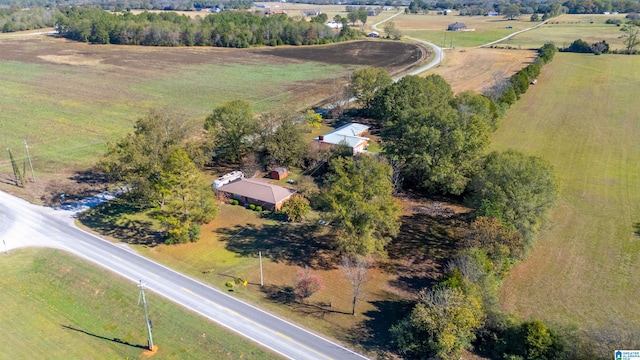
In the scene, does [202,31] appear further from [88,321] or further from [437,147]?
[88,321]

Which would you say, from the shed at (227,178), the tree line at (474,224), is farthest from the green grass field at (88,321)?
the shed at (227,178)

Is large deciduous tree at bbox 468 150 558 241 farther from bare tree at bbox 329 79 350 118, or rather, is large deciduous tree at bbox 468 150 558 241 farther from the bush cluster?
bare tree at bbox 329 79 350 118

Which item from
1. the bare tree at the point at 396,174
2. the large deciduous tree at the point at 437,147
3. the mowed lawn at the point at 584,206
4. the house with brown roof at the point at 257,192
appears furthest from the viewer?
the bare tree at the point at 396,174

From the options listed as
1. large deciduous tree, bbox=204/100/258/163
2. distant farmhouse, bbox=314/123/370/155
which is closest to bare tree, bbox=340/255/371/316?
distant farmhouse, bbox=314/123/370/155

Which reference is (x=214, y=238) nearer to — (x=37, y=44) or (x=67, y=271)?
(x=67, y=271)

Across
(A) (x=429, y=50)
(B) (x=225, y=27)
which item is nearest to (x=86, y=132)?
(B) (x=225, y=27)

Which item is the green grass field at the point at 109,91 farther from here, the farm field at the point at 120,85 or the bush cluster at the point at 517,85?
the bush cluster at the point at 517,85
